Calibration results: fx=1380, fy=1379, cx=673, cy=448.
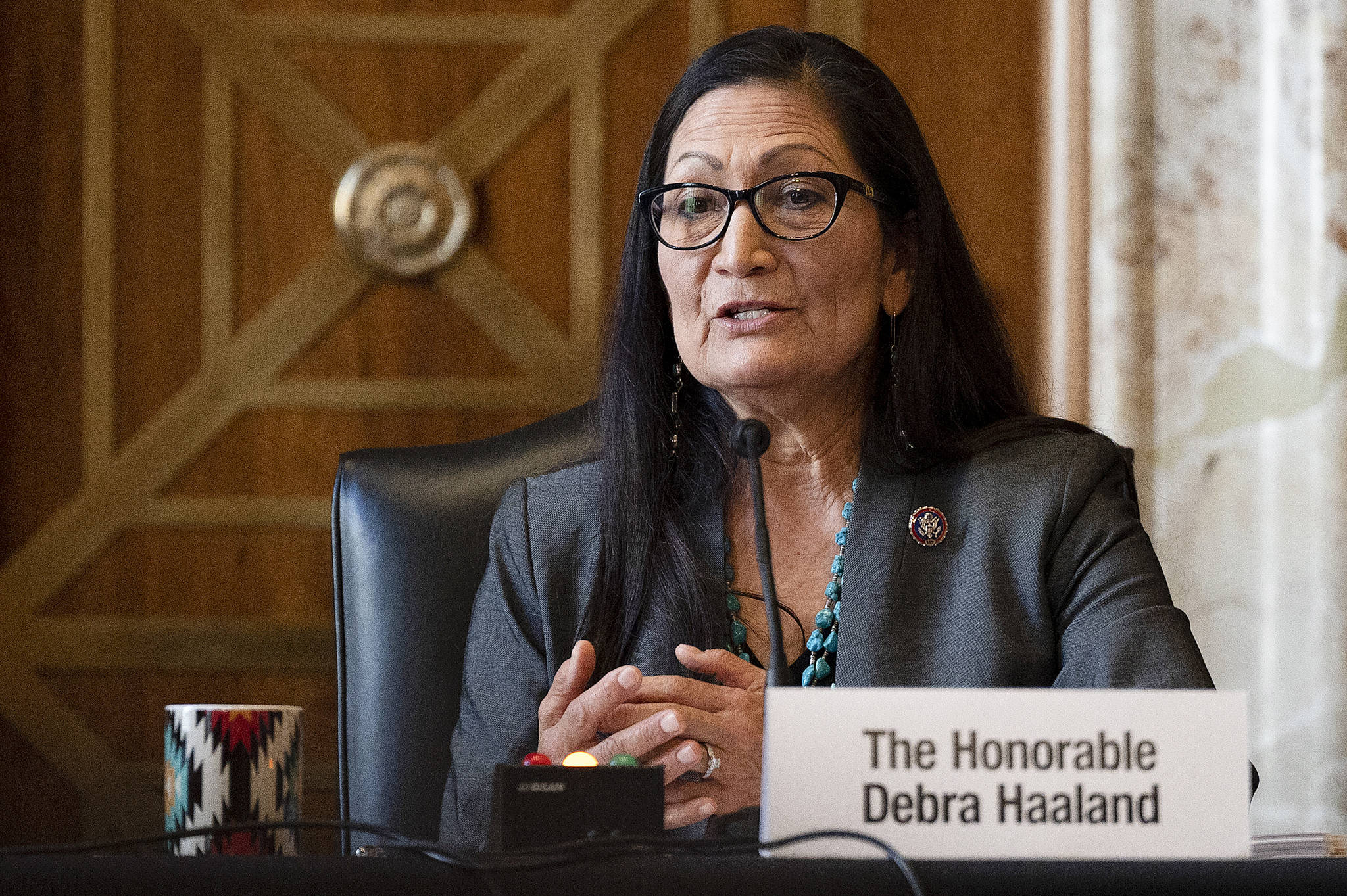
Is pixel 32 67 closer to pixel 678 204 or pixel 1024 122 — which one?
pixel 678 204

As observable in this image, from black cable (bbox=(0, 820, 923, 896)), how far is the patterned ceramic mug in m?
0.08

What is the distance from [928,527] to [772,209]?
0.38 m

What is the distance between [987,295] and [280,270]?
1445 millimetres

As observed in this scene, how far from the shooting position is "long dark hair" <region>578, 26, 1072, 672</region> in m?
1.53

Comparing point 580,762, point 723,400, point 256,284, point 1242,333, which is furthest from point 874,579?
point 256,284

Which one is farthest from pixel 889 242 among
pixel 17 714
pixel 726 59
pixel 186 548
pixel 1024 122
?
pixel 17 714

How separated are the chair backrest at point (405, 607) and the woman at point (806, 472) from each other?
0.05m

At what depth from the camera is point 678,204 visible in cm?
155

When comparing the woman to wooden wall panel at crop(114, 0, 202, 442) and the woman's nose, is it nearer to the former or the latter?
the woman's nose

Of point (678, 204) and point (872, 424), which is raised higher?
point (678, 204)

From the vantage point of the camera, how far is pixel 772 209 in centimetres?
151

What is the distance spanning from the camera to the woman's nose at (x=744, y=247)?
4.83ft

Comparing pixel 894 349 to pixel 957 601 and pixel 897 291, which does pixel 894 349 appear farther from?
pixel 957 601

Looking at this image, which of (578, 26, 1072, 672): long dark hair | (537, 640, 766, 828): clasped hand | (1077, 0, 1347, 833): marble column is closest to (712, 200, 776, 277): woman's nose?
(578, 26, 1072, 672): long dark hair
